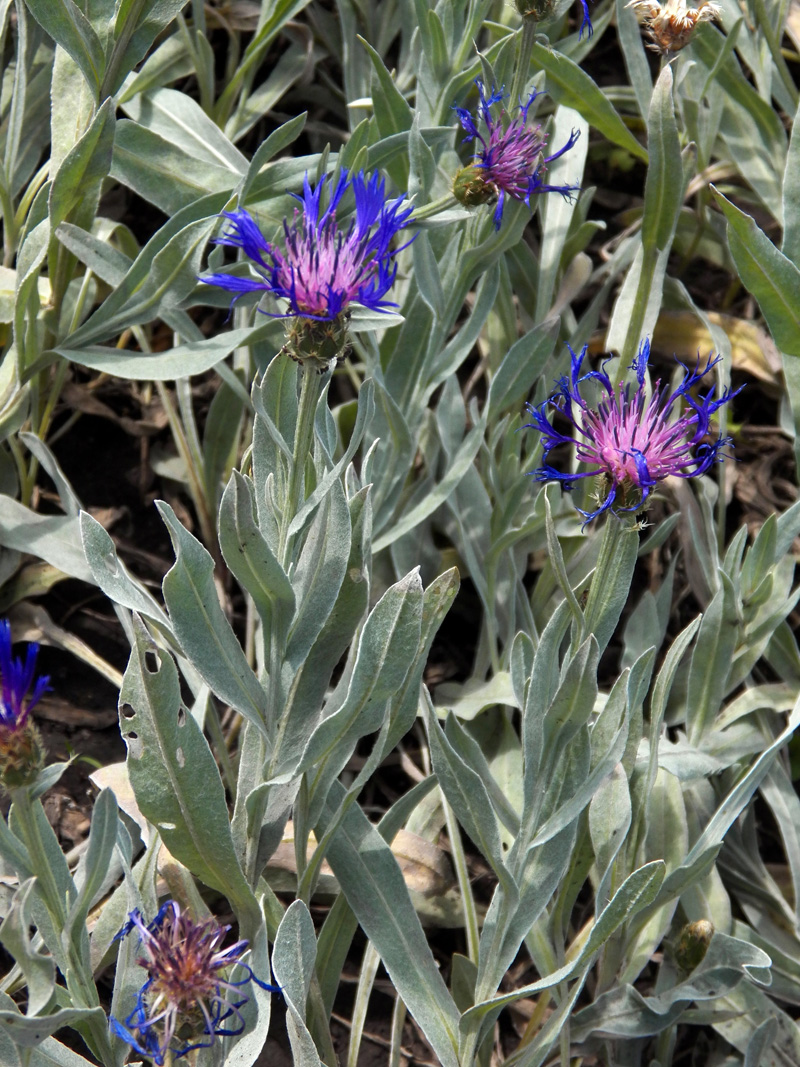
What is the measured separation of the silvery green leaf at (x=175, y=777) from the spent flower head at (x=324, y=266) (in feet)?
1.16

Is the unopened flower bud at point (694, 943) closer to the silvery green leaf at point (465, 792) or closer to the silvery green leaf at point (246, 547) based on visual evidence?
the silvery green leaf at point (465, 792)

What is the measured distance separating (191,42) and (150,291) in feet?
1.96

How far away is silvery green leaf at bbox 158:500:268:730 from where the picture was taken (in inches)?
42.6

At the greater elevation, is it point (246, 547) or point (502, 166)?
point (502, 166)

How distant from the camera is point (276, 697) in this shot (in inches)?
46.8

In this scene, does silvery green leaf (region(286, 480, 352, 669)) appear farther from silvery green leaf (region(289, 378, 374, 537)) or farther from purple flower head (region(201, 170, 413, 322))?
purple flower head (region(201, 170, 413, 322))

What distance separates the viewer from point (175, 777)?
1.11m

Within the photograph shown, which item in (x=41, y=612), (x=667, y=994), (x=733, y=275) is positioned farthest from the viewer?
(x=733, y=275)

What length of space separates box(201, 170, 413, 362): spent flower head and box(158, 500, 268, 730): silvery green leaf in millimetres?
218

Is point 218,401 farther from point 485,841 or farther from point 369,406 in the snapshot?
point 485,841

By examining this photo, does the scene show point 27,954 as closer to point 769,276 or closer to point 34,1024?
point 34,1024

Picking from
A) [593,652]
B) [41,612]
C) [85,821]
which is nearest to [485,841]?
[593,652]

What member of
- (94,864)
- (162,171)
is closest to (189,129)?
(162,171)

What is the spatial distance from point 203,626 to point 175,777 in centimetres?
15
